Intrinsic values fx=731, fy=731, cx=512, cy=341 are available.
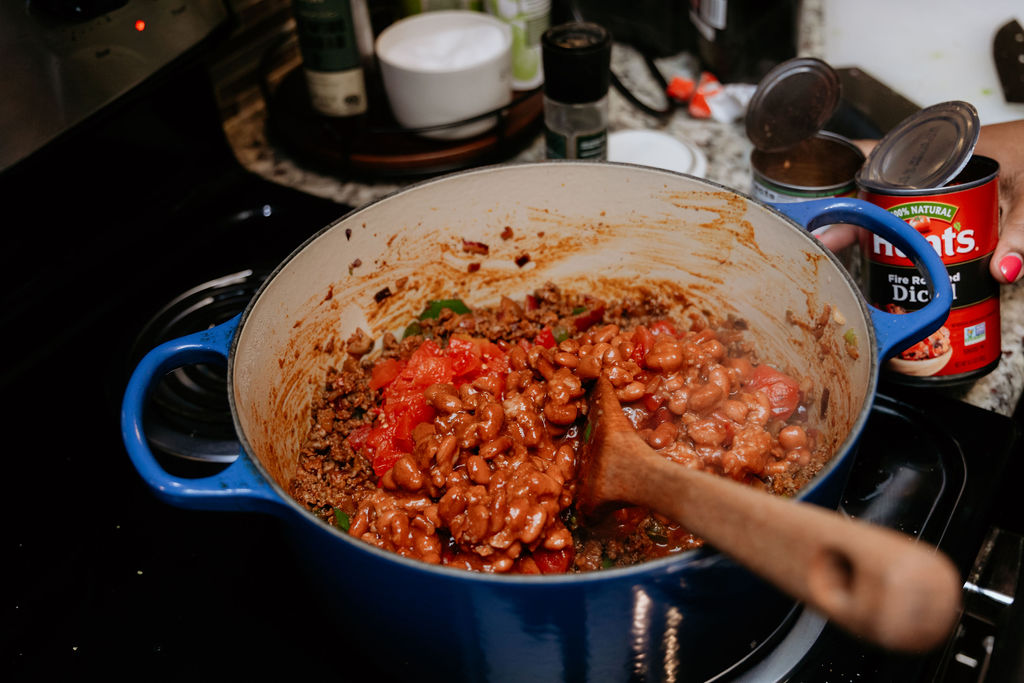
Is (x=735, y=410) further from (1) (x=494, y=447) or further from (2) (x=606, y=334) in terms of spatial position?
(1) (x=494, y=447)

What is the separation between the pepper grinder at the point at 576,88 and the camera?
1496 mm

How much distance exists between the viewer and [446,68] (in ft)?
5.45

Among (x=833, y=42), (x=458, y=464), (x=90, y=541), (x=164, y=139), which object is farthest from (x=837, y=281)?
(x=833, y=42)

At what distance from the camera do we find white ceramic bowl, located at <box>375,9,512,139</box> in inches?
65.7

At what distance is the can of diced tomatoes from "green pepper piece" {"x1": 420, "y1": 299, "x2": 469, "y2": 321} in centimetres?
76

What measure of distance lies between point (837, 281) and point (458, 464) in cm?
62

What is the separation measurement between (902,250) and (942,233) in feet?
0.52

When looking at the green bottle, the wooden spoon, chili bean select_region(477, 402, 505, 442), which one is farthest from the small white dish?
the wooden spoon

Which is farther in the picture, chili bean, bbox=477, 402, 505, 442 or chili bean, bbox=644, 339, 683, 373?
chili bean, bbox=644, 339, 683, 373

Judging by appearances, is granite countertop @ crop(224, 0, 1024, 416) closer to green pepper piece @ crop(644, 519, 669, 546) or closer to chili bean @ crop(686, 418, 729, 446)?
chili bean @ crop(686, 418, 729, 446)

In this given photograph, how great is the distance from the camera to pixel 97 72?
4.18ft

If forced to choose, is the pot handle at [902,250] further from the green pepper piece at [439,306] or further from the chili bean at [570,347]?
the green pepper piece at [439,306]

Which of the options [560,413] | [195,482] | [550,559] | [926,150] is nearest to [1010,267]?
[926,150]

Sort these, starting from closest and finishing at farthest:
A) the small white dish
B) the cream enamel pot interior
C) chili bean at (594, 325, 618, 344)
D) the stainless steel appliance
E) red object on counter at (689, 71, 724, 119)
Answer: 1. the cream enamel pot interior
2. the stainless steel appliance
3. chili bean at (594, 325, 618, 344)
4. the small white dish
5. red object on counter at (689, 71, 724, 119)
